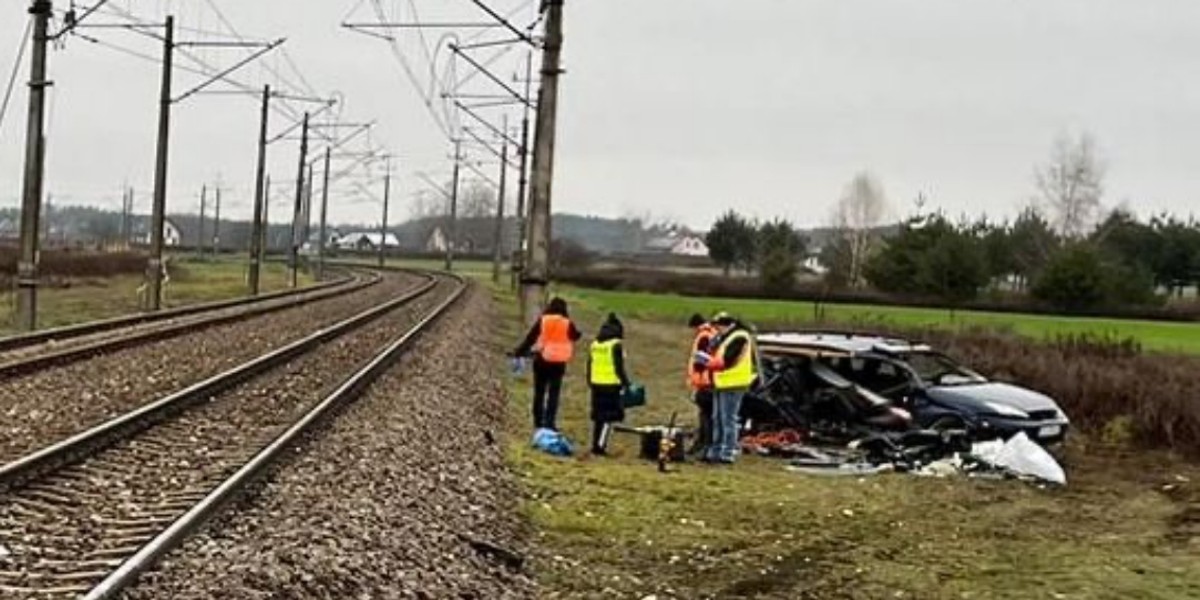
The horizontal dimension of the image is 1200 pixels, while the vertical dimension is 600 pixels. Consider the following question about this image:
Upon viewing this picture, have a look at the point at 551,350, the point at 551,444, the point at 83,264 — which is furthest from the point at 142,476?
the point at 83,264

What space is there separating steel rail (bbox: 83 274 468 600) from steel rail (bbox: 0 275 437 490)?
55.9 inches

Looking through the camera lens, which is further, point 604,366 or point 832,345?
point 832,345

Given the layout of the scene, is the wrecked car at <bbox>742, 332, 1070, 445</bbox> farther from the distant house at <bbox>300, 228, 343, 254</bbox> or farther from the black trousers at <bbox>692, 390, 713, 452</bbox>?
the distant house at <bbox>300, 228, 343, 254</bbox>

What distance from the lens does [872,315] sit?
63375 millimetres

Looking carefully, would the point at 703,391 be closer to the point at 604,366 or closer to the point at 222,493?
the point at 604,366

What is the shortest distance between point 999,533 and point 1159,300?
2769 inches

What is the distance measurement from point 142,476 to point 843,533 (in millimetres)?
5942

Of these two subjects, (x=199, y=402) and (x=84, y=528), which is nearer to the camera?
(x=84, y=528)

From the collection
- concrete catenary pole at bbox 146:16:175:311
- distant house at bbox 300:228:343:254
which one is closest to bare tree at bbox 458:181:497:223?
distant house at bbox 300:228:343:254

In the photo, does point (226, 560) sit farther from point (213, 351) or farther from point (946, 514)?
point (213, 351)

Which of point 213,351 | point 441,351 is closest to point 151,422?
point 213,351

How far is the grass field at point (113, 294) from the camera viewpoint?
128ft

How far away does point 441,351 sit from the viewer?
2808cm

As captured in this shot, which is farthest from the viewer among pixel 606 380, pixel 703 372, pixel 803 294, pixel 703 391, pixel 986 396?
pixel 803 294
